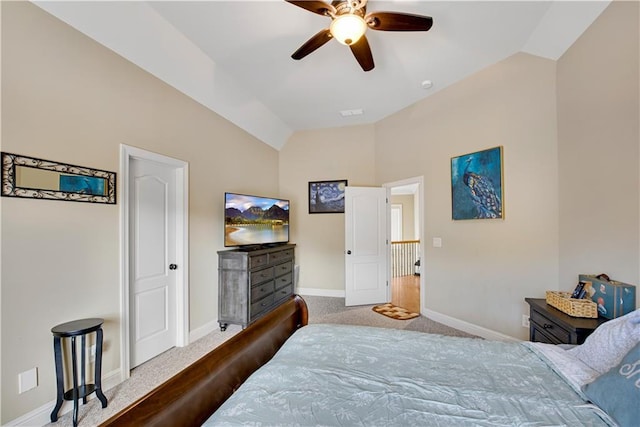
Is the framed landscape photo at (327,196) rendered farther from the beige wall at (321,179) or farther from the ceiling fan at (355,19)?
the ceiling fan at (355,19)

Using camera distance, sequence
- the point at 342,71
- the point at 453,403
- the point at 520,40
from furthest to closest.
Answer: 1. the point at 342,71
2. the point at 520,40
3. the point at 453,403

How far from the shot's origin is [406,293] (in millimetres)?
5285

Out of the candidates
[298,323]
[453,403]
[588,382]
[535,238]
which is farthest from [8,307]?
[535,238]

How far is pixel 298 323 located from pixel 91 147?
210cm

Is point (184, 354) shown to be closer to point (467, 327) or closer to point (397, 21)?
point (467, 327)

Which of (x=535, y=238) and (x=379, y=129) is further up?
(x=379, y=129)

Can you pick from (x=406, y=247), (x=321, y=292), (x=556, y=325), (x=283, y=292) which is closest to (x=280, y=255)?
(x=283, y=292)

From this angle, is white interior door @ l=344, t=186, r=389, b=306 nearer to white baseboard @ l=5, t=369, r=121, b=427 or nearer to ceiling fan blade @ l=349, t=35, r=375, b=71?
ceiling fan blade @ l=349, t=35, r=375, b=71

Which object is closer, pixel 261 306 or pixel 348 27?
pixel 348 27

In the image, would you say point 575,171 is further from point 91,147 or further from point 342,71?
point 91,147

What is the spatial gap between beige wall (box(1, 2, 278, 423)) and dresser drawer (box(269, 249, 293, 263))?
1.94 meters

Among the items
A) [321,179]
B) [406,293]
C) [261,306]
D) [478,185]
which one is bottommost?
[406,293]

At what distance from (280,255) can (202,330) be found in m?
1.46

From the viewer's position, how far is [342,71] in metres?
3.25
